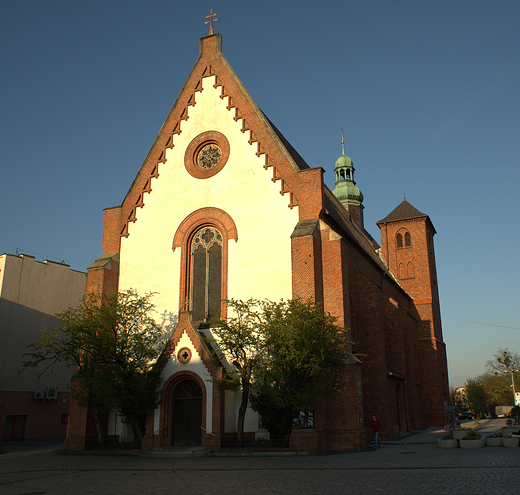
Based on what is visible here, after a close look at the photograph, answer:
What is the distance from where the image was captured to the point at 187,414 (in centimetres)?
2127

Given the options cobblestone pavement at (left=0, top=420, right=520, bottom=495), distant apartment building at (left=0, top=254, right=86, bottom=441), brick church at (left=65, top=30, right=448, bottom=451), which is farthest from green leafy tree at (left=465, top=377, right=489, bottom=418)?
cobblestone pavement at (left=0, top=420, right=520, bottom=495)

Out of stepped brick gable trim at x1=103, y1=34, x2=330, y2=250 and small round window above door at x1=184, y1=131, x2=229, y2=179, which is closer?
stepped brick gable trim at x1=103, y1=34, x2=330, y2=250

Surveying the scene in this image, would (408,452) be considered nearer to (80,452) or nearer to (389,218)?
(80,452)

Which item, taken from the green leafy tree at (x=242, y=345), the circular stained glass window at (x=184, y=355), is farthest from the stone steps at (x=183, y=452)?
the circular stained glass window at (x=184, y=355)

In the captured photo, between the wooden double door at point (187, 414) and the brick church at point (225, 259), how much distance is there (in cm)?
5

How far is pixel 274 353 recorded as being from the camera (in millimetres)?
19000

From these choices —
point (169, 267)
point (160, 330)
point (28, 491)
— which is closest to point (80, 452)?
point (160, 330)

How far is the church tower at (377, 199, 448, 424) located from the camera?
133ft

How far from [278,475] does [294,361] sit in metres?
6.35

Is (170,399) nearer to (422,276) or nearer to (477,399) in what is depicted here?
(422,276)

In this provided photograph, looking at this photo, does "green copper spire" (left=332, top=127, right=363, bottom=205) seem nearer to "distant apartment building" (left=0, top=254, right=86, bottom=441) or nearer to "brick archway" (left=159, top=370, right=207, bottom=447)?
"distant apartment building" (left=0, top=254, right=86, bottom=441)

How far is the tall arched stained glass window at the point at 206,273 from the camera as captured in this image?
23.5 metres

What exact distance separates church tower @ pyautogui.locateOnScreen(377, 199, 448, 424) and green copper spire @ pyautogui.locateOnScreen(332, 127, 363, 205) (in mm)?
4250

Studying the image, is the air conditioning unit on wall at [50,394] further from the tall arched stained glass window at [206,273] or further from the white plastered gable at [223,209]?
the tall arched stained glass window at [206,273]
